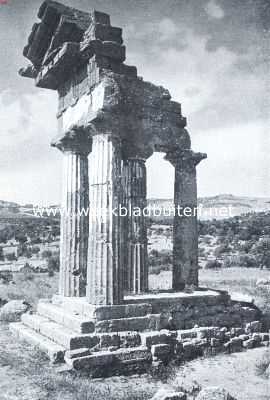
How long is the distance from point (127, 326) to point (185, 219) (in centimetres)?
389

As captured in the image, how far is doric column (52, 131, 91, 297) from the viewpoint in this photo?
38.2 ft

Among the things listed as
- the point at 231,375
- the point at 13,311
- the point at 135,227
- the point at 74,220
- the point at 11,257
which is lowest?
the point at 231,375

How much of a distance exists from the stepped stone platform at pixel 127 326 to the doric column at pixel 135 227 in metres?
0.70

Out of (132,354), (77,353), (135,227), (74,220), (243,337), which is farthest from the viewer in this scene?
(74,220)

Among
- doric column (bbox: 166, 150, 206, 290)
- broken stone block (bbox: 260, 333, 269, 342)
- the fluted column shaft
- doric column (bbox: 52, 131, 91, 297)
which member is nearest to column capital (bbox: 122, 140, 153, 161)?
doric column (bbox: 166, 150, 206, 290)

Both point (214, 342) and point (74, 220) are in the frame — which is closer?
point (214, 342)

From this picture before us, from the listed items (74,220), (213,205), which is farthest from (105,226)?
(213,205)

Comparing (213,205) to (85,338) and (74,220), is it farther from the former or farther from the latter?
(85,338)

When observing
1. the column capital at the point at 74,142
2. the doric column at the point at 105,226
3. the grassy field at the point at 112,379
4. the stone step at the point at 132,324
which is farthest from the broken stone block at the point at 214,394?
the column capital at the point at 74,142

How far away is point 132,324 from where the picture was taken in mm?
9508

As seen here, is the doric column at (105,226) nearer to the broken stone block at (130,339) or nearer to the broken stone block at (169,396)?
the broken stone block at (130,339)

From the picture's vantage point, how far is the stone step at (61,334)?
28.2 feet

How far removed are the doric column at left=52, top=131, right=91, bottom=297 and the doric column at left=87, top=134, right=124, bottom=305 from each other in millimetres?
1740

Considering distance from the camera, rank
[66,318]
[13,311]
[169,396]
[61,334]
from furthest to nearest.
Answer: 1. [13,311]
2. [66,318]
3. [61,334]
4. [169,396]
